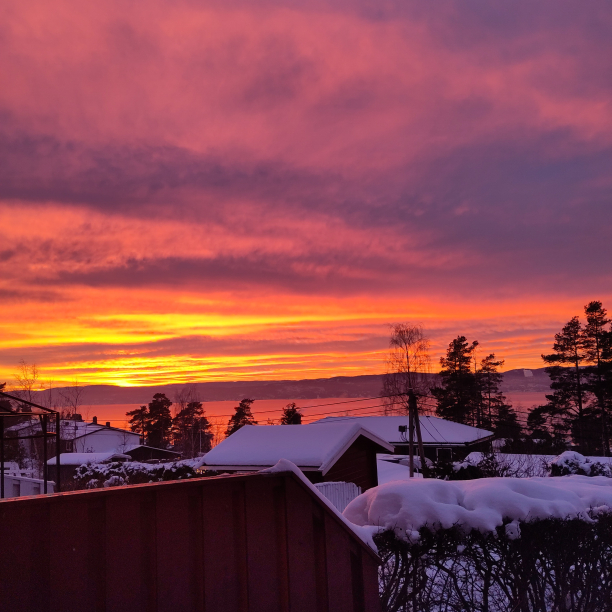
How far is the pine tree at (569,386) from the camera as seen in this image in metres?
48.2

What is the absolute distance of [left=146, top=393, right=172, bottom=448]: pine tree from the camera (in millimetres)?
83275

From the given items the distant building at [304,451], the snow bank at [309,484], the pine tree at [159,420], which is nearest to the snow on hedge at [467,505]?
the snow bank at [309,484]

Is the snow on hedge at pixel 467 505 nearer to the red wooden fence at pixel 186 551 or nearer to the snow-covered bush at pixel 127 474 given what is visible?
the red wooden fence at pixel 186 551

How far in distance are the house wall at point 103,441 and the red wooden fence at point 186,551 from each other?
68.7m

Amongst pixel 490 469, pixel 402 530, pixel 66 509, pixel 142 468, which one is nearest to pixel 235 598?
pixel 66 509

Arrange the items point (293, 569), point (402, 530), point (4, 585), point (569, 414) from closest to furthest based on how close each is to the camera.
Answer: point (4, 585)
point (293, 569)
point (402, 530)
point (569, 414)

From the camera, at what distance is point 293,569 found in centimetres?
327

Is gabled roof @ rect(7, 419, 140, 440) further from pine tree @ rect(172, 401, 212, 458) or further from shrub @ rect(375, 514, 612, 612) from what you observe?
shrub @ rect(375, 514, 612, 612)

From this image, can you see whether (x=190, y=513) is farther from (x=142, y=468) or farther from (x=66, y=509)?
(x=142, y=468)

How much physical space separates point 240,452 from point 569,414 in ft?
127

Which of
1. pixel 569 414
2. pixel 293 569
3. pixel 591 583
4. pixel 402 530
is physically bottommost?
pixel 569 414

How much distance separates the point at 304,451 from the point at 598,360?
38.5 m

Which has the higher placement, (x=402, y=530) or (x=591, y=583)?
(x=402, y=530)

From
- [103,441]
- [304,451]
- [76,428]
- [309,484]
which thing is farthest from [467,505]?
[103,441]
